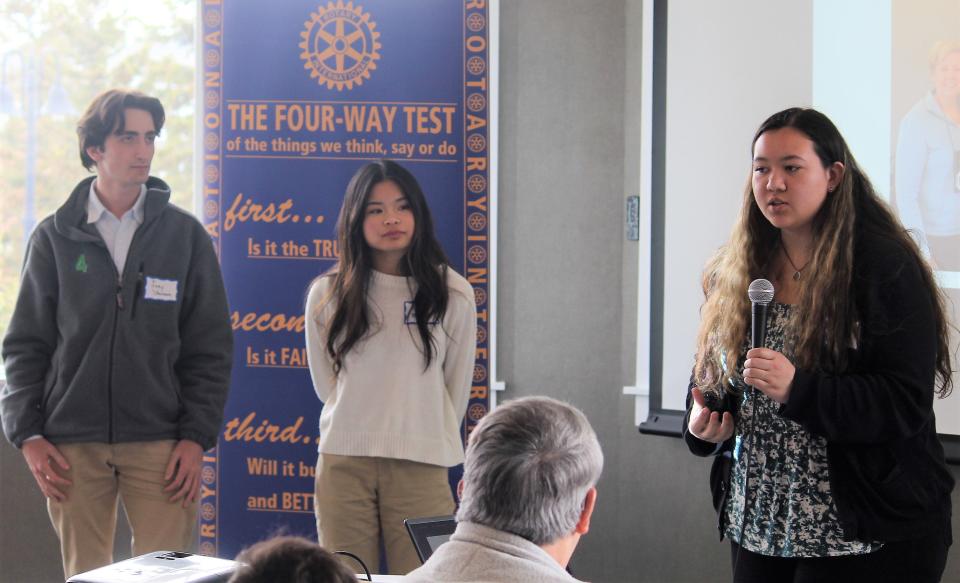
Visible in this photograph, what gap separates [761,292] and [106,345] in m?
1.91

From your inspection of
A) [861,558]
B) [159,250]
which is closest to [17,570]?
[159,250]

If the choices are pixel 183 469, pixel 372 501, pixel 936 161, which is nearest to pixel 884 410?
pixel 372 501

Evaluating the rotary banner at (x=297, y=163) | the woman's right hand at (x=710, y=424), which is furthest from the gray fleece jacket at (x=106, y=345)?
the woman's right hand at (x=710, y=424)

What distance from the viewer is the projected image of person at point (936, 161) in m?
3.20

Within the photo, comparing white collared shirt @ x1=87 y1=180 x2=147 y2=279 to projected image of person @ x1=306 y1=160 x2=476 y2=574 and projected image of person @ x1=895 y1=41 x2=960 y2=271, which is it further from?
projected image of person @ x1=895 y1=41 x2=960 y2=271

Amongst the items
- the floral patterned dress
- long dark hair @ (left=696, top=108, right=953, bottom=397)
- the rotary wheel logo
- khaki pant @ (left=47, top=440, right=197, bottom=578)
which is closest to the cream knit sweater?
khaki pant @ (left=47, top=440, right=197, bottom=578)

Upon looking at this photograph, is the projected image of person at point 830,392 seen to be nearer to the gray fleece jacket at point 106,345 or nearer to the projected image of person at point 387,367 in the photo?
the projected image of person at point 387,367

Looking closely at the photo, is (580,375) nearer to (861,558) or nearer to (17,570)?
(861,558)

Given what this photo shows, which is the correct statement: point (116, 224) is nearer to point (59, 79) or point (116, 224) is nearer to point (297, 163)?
point (297, 163)

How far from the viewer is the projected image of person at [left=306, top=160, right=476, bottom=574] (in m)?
2.89

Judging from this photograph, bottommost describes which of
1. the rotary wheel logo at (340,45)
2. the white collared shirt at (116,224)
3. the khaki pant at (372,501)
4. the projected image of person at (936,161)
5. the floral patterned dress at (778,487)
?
the khaki pant at (372,501)

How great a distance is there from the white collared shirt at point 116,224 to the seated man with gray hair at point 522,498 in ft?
6.26

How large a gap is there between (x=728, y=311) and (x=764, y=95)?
1772 mm

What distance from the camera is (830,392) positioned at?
1871 millimetres
